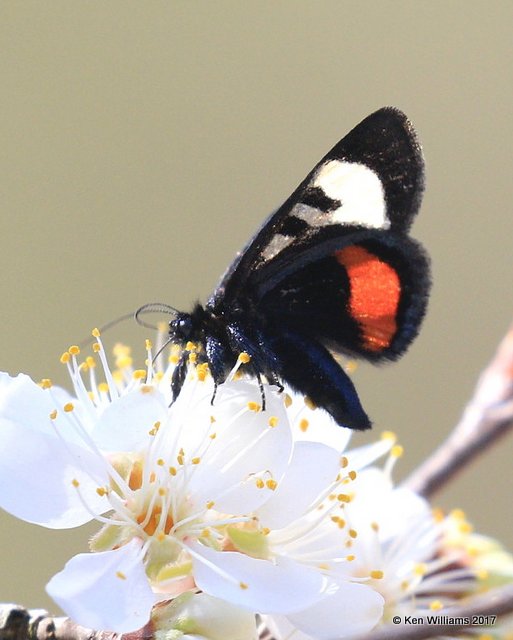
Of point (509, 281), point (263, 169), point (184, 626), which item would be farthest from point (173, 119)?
point (184, 626)

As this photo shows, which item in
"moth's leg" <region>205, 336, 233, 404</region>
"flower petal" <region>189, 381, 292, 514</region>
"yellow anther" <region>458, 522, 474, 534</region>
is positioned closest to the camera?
"flower petal" <region>189, 381, 292, 514</region>

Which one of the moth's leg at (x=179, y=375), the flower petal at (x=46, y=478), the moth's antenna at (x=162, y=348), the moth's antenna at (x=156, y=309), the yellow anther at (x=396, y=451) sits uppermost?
the moth's antenna at (x=156, y=309)

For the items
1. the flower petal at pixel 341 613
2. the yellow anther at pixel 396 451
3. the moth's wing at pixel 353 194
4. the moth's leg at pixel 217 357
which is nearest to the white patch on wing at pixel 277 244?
the moth's wing at pixel 353 194

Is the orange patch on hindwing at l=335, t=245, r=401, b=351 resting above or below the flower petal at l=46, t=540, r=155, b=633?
above

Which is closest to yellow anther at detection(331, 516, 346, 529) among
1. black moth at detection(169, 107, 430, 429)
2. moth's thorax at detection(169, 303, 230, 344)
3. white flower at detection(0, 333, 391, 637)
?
white flower at detection(0, 333, 391, 637)

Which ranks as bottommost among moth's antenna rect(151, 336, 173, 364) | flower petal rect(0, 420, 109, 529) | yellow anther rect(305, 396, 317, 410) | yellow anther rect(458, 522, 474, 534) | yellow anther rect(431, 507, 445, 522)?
yellow anther rect(458, 522, 474, 534)

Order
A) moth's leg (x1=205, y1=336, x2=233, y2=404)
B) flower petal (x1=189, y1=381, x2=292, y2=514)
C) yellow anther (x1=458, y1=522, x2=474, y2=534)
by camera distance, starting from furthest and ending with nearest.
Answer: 1. yellow anther (x1=458, y1=522, x2=474, y2=534)
2. moth's leg (x1=205, y1=336, x2=233, y2=404)
3. flower petal (x1=189, y1=381, x2=292, y2=514)

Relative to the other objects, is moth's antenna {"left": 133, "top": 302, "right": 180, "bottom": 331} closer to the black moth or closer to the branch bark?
the black moth

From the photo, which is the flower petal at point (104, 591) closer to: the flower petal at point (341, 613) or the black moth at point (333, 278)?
the flower petal at point (341, 613)
